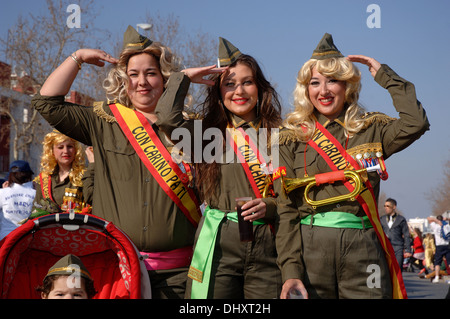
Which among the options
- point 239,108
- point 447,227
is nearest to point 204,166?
point 239,108

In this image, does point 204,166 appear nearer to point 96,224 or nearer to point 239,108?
point 239,108

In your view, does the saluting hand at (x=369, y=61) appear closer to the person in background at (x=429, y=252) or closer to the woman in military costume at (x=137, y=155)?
the woman in military costume at (x=137, y=155)

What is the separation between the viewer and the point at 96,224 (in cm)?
381

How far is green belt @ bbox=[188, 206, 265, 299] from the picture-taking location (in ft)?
13.6

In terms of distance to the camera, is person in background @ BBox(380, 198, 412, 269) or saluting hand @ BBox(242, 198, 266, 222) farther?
person in background @ BBox(380, 198, 412, 269)

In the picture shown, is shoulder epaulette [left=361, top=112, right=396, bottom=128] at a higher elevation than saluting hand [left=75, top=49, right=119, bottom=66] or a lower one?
lower

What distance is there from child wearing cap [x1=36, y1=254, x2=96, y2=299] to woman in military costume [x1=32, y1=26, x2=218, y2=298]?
47 cm

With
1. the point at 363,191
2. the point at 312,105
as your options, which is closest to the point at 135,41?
the point at 312,105

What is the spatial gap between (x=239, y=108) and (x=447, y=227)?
14.6 m

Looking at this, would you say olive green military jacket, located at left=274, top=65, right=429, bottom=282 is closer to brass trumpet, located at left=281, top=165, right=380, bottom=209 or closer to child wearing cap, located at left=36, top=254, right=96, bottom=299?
brass trumpet, located at left=281, top=165, right=380, bottom=209

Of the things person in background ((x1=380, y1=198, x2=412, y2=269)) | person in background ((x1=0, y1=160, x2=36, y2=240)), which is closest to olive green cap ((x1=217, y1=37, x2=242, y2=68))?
person in background ((x1=0, y1=160, x2=36, y2=240))

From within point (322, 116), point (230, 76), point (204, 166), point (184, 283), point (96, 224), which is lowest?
point (184, 283)
